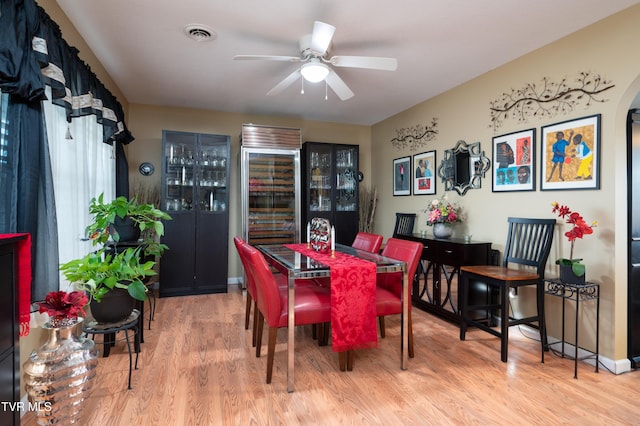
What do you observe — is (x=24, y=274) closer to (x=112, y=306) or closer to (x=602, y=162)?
(x=112, y=306)

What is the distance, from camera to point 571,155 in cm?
277

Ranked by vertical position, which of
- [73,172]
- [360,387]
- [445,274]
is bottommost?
[360,387]

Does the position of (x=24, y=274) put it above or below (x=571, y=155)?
below

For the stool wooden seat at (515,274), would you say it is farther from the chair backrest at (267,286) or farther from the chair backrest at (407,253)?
the chair backrest at (267,286)

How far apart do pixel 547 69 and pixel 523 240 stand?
151 centimetres

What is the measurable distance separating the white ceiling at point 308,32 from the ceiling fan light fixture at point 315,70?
1.03 ft

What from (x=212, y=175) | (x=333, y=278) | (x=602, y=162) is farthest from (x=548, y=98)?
(x=212, y=175)

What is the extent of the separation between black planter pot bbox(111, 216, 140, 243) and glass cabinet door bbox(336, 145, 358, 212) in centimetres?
306

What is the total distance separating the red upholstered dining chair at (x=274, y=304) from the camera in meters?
2.21

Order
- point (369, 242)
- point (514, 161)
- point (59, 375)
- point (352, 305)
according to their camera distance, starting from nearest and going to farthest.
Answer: point (59, 375) → point (352, 305) → point (514, 161) → point (369, 242)

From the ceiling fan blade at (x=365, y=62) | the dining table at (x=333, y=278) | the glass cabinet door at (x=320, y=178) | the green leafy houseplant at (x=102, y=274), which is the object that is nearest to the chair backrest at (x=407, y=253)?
the dining table at (x=333, y=278)

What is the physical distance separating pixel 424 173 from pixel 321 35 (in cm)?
269

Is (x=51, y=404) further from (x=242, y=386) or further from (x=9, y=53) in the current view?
(x=9, y=53)

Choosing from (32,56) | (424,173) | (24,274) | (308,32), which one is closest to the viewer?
(24,274)
